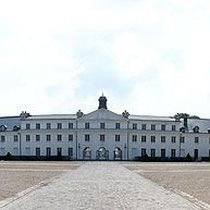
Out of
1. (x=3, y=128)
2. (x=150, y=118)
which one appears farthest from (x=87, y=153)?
(x=3, y=128)

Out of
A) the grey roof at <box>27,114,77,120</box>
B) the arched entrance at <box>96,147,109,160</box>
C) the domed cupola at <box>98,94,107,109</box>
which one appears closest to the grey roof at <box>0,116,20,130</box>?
the grey roof at <box>27,114,77,120</box>

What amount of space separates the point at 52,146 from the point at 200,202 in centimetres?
8395

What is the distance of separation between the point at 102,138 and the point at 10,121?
62.2 ft

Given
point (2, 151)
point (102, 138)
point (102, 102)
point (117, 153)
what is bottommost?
point (117, 153)

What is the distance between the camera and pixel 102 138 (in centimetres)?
9675

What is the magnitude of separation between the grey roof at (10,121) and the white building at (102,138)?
142cm

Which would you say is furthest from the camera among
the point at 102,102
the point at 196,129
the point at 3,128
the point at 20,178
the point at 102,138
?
the point at 102,102

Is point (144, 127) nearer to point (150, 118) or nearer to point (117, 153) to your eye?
point (150, 118)

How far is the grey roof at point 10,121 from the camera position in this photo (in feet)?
337

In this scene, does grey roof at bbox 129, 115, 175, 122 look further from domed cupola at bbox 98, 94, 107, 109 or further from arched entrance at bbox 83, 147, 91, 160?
arched entrance at bbox 83, 147, 91, 160

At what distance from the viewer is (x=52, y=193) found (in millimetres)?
17484

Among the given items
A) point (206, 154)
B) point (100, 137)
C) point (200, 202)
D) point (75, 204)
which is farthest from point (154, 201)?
point (206, 154)

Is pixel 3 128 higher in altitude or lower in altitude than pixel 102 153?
higher

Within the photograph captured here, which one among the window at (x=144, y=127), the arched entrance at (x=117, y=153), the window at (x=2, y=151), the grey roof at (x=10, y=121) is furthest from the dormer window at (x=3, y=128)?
the window at (x=144, y=127)
